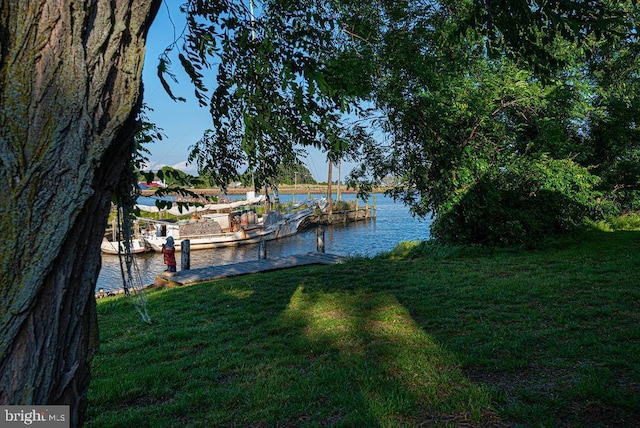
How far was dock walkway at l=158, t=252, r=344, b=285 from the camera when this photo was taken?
11.7m

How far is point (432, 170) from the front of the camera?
1283 centimetres

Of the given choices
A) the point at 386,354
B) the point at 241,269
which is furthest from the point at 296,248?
the point at 386,354

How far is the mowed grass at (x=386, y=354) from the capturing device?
331 cm

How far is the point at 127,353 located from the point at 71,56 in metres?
4.72

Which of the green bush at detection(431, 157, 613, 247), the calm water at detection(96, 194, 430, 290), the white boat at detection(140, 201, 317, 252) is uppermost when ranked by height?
the green bush at detection(431, 157, 613, 247)

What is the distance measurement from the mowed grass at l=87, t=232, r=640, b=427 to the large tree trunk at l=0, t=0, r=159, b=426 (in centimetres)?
198

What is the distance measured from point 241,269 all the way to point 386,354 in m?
8.68

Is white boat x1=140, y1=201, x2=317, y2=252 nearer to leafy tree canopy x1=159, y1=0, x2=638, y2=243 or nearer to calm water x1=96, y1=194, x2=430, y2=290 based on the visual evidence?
calm water x1=96, y1=194, x2=430, y2=290

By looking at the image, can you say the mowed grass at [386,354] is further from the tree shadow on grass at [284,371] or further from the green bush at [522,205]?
the green bush at [522,205]

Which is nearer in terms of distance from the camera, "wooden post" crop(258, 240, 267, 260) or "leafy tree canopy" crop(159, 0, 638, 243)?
"leafy tree canopy" crop(159, 0, 638, 243)

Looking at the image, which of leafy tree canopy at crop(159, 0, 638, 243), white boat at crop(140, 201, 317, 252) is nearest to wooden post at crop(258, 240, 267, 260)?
leafy tree canopy at crop(159, 0, 638, 243)

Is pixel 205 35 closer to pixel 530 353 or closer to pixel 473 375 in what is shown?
pixel 473 375

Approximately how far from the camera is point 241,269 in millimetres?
12688

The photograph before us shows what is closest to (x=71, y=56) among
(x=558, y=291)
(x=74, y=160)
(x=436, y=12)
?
(x=74, y=160)
